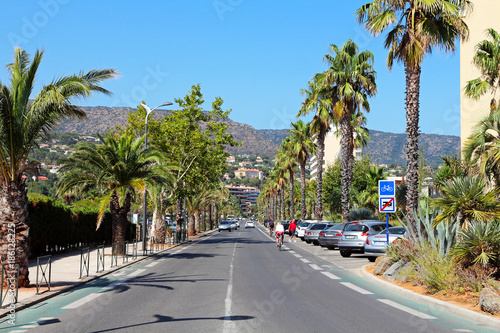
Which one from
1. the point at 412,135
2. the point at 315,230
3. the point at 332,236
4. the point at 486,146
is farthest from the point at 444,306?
the point at 315,230

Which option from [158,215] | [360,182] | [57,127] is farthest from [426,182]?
[57,127]

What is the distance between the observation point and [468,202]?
1286cm

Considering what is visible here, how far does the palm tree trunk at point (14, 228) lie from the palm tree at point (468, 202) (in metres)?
10.7

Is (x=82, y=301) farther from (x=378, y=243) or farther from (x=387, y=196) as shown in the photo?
(x=378, y=243)

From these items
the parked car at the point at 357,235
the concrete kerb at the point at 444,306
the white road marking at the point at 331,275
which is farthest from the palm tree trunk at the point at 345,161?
the concrete kerb at the point at 444,306

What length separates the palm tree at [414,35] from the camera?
61.4 ft

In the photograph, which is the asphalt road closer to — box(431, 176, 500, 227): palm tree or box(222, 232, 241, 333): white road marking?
box(222, 232, 241, 333): white road marking

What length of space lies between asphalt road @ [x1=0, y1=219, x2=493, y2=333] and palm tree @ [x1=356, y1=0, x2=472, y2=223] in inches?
205

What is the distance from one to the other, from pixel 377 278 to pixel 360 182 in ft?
158

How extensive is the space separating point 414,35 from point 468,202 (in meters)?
8.97

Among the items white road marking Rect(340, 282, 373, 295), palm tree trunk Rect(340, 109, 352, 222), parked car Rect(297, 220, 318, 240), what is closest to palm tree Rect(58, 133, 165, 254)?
white road marking Rect(340, 282, 373, 295)

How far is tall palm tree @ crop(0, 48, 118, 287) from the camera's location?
1298 centimetres

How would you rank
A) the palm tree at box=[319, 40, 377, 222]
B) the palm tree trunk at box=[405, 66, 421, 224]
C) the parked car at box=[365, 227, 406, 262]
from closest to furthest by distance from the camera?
1. the palm tree trunk at box=[405, 66, 421, 224]
2. the parked car at box=[365, 227, 406, 262]
3. the palm tree at box=[319, 40, 377, 222]

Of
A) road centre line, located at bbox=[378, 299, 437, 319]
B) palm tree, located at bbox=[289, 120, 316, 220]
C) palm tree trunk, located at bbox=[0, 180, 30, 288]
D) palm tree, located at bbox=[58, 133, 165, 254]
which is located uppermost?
palm tree, located at bbox=[289, 120, 316, 220]
